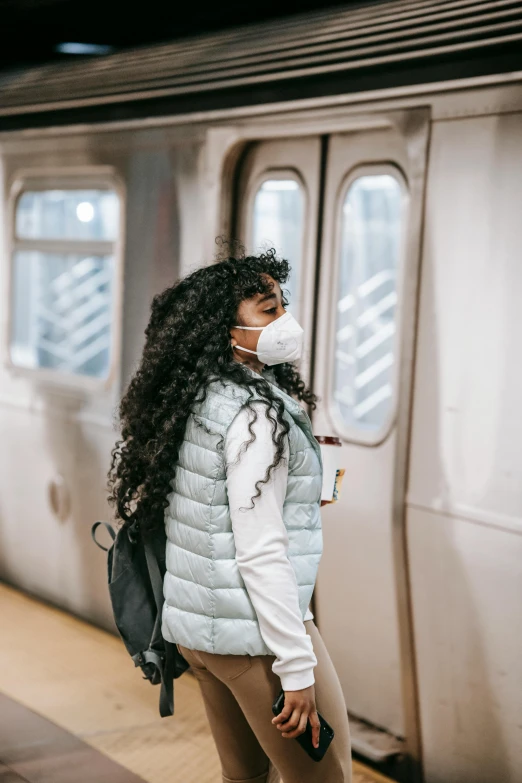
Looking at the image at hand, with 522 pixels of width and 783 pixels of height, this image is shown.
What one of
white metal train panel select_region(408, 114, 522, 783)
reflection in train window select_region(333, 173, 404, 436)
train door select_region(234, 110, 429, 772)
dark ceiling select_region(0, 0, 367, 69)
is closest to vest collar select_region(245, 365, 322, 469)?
white metal train panel select_region(408, 114, 522, 783)

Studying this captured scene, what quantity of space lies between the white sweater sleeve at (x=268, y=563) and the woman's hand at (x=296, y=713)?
0.02m

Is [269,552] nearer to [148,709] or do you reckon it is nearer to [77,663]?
[148,709]

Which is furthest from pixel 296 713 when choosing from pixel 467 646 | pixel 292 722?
pixel 467 646

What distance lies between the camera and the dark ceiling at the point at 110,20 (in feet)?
15.1

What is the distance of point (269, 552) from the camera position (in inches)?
77.3

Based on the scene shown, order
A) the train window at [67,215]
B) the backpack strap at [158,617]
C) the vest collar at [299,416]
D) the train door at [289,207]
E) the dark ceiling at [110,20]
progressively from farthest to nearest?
1. the dark ceiling at [110,20]
2. the train window at [67,215]
3. the train door at [289,207]
4. the backpack strap at [158,617]
5. the vest collar at [299,416]

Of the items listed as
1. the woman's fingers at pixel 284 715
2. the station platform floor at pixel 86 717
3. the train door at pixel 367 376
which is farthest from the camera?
the station platform floor at pixel 86 717

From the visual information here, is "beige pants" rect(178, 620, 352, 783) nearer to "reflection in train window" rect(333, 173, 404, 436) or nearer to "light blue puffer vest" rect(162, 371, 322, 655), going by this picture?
"light blue puffer vest" rect(162, 371, 322, 655)

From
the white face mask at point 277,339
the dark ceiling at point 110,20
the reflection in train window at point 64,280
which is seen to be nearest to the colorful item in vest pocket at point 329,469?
the white face mask at point 277,339

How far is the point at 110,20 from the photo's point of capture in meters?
5.09

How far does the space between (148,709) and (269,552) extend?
2.01 metres

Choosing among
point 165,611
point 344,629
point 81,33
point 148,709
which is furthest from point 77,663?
point 81,33

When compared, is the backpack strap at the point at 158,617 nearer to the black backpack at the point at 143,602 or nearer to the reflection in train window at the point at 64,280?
the black backpack at the point at 143,602

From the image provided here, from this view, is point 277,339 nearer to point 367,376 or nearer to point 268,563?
point 268,563
